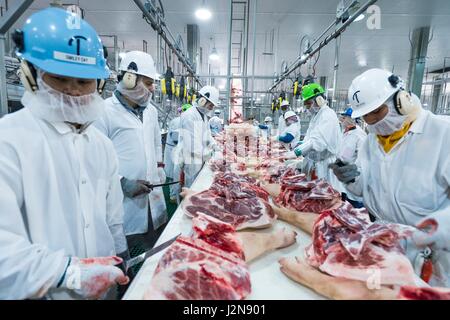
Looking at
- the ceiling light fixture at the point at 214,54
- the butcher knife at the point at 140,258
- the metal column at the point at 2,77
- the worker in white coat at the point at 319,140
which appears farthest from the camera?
the ceiling light fixture at the point at 214,54

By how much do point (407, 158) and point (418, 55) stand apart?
344 inches

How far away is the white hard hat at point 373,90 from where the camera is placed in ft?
5.76

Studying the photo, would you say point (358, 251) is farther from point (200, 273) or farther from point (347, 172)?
point (347, 172)

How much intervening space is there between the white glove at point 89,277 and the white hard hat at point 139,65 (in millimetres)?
1811

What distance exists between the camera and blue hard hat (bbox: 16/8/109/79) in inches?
44.8

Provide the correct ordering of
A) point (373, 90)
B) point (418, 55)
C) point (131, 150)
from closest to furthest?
point (373, 90) → point (131, 150) → point (418, 55)

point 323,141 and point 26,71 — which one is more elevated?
point 26,71

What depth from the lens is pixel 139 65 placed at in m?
2.49

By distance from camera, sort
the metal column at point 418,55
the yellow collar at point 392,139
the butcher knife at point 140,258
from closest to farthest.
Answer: the butcher knife at point 140,258, the yellow collar at point 392,139, the metal column at point 418,55

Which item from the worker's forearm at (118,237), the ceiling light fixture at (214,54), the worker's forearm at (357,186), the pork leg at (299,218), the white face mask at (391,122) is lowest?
the worker's forearm at (118,237)

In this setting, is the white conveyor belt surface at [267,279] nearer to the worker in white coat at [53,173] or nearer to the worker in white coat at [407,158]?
the worker in white coat at [53,173]

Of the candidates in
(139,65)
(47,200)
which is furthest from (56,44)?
(139,65)

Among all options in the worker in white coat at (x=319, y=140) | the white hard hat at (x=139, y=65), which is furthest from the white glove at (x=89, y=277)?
the worker in white coat at (x=319, y=140)

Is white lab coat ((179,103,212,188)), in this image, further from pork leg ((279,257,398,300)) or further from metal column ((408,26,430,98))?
metal column ((408,26,430,98))
